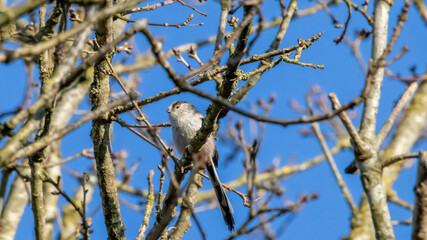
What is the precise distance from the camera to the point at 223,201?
5.82 meters

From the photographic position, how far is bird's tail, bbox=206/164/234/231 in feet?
18.6

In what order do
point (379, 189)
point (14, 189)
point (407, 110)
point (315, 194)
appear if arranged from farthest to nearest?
point (407, 110), point (14, 189), point (379, 189), point (315, 194)

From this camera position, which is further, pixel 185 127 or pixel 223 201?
pixel 185 127

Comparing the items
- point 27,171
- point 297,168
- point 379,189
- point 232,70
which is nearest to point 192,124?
point 27,171

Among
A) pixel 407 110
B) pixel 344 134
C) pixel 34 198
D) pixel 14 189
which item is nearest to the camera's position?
pixel 34 198

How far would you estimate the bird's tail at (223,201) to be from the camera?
223 inches

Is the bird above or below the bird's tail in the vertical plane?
above

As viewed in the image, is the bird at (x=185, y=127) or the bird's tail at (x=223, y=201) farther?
the bird at (x=185, y=127)

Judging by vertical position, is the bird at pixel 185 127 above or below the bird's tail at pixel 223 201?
above

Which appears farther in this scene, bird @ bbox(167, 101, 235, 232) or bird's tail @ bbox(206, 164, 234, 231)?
bird @ bbox(167, 101, 235, 232)

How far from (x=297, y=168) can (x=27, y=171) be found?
748 cm

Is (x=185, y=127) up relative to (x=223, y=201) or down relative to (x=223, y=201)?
up

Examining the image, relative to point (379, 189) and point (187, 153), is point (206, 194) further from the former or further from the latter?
point (379, 189)

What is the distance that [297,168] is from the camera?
12.7 metres
